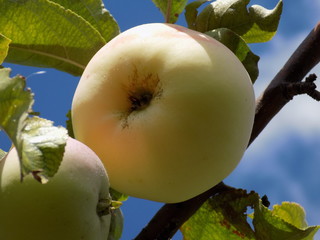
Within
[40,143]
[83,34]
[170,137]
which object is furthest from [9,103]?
[83,34]

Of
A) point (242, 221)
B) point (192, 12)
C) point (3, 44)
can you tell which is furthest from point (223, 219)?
point (3, 44)

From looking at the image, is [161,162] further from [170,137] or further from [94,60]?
[94,60]

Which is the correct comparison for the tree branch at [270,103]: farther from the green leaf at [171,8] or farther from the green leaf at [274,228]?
the green leaf at [171,8]

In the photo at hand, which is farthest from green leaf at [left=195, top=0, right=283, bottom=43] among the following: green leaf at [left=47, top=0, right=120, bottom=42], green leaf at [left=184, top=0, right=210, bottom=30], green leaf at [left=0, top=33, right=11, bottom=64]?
green leaf at [left=0, top=33, right=11, bottom=64]

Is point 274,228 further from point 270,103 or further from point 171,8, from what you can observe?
point 171,8

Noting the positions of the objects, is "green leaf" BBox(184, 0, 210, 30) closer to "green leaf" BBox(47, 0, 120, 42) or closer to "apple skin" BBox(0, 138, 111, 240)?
"green leaf" BBox(47, 0, 120, 42)

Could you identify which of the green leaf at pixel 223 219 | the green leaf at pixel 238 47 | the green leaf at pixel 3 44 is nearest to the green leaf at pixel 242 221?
the green leaf at pixel 223 219
